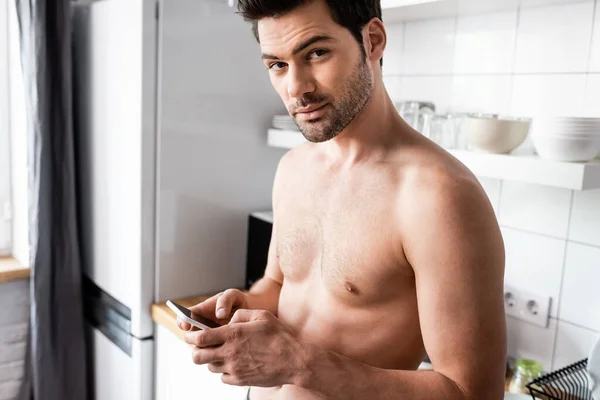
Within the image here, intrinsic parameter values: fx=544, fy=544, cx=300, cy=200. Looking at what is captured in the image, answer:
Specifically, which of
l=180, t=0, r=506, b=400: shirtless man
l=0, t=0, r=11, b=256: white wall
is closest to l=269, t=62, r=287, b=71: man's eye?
l=180, t=0, r=506, b=400: shirtless man

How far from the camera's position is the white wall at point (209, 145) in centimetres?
163

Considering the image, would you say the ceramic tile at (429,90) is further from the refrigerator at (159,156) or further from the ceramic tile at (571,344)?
the ceramic tile at (571,344)

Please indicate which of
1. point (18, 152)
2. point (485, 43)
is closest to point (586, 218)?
point (485, 43)

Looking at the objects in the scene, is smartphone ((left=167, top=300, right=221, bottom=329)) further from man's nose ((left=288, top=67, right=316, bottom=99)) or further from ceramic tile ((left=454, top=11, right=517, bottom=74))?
ceramic tile ((left=454, top=11, right=517, bottom=74))

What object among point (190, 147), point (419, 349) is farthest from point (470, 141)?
point (190, 147)

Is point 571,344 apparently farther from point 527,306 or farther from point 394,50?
point 394,50

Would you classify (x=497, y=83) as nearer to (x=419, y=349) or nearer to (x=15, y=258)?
(x=419, y=349)

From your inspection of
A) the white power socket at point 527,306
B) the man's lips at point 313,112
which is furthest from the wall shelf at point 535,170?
the man's lips at point 313,112

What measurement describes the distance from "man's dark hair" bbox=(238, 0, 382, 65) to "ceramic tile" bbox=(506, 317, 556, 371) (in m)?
0.91

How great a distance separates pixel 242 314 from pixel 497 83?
1.00 m

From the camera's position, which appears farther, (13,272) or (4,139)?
(4,139)

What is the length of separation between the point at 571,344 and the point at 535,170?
0.50 meters

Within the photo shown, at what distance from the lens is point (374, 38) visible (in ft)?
2.93

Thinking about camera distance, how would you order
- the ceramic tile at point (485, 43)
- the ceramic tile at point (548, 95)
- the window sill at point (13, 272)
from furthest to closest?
the window sill at point (13, 272) < the ceramic tile at point (485, 43) < the ceramic tile at point (548, 95)
